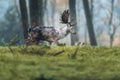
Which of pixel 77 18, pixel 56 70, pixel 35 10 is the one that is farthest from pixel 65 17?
pixel 77 18

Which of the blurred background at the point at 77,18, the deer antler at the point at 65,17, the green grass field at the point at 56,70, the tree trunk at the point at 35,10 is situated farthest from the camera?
the blurred background at the point at 77,18

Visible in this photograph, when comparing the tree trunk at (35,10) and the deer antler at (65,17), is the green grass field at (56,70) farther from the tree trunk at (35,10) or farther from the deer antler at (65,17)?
the tree trunk at (35,10)

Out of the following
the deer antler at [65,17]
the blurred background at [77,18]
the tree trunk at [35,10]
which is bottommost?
the blurred background at [77,18]

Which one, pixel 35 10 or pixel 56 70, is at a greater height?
pixel 56 70

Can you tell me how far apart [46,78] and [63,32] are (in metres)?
4.18

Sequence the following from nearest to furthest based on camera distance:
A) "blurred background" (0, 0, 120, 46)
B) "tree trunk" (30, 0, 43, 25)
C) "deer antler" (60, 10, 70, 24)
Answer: "deer antler" (60, 10, 70, 24)
"tree trunk" (30, 0, 43, 25)
"blurred background" (0, 0, 120, 46)

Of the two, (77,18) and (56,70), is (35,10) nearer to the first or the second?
(56,70)

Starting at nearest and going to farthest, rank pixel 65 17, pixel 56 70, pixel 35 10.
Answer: pixel 56 70 < pixel 65 17 < pixel 35 10

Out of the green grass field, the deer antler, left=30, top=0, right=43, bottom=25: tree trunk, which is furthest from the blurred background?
the green grass field

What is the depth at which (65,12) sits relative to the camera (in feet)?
14.5

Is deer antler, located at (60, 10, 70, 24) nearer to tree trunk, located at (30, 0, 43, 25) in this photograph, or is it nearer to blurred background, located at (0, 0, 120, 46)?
tree trunk, located at (30, 0, 43, 25)

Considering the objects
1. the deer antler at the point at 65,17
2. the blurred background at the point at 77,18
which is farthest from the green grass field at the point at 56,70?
the blurred background at the point at 77,18

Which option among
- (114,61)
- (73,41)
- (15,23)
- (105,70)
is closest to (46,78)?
(105,70)

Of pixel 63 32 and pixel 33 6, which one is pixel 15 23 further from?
pixel 63 32
